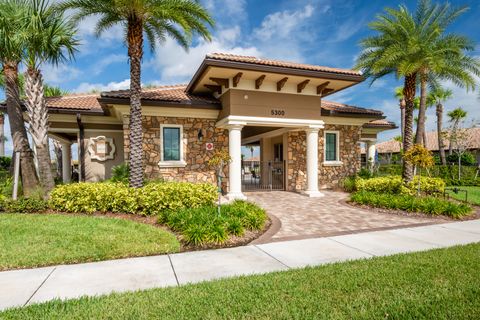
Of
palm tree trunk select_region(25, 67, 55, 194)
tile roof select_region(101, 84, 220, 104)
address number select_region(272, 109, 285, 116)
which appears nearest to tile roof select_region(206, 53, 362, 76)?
address number select_region(272, 109, 285, 116)

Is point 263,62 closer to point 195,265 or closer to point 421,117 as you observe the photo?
point 195,265

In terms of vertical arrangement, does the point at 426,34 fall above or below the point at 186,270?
above

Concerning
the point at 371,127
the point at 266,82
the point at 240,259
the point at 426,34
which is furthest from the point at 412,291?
the point at 371,127

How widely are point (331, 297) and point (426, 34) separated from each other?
1429 cm

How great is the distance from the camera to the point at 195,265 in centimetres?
497

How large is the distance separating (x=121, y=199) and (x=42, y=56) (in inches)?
224

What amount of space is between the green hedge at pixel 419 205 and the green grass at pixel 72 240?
310 inches

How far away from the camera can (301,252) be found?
5676 millimetres

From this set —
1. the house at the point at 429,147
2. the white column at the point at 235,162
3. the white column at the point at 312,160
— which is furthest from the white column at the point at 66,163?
the house at the point at 429,147

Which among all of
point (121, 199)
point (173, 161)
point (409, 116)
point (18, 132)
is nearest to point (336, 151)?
point (409, 116)

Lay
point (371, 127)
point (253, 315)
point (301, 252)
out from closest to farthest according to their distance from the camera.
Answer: point (253, 315)
point (301, 252)
point (371, 127)

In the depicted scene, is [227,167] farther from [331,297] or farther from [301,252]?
[331,297]

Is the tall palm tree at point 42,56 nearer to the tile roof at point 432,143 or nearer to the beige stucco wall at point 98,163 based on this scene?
the beige stucco wall at point 98,163

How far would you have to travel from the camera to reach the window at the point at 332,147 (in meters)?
15.2
